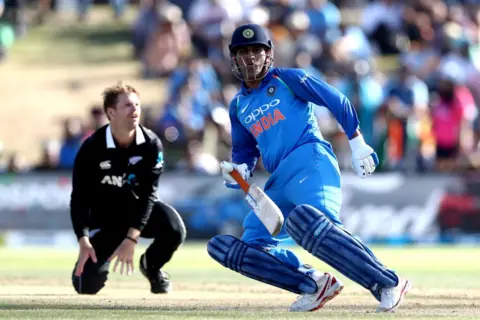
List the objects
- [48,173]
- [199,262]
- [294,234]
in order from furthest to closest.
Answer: [48,173] → [199,262] → [294,234]

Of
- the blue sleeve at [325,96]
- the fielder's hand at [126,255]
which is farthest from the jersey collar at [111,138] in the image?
the blue sleeve at [325,96]

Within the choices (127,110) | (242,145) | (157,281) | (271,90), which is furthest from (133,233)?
(271,90)

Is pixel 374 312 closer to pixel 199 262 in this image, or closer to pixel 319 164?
pixel 319 164

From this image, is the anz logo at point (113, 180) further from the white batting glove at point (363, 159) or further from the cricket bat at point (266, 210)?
the white batting glove at point (363, 159)

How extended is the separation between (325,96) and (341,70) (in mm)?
12690

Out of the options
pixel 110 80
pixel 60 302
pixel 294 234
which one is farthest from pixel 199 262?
pixel 110 80

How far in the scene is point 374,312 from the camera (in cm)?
714

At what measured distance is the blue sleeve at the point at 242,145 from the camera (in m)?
7.97

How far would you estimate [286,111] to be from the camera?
24.7 feet

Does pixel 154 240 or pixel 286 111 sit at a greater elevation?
pixel 286 111

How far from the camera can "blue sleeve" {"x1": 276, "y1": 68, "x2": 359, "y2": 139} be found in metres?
7.34

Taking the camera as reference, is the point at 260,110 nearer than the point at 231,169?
Yes

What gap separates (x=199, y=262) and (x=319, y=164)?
6.73 meters

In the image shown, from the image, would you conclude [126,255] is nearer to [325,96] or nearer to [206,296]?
[206,296]
